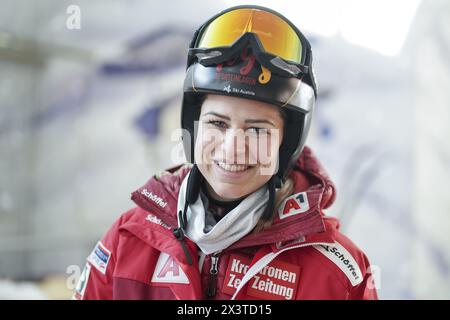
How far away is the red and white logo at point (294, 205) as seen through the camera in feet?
3.82

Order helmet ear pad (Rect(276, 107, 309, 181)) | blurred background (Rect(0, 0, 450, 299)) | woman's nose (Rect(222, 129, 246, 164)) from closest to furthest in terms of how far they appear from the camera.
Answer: woman's nose (Rect(222, 129, 246, 164)) < helmet ear pad (Rect(276, 107, 309, 181)) < blurred background (Rect(0, 0, 450, 299))

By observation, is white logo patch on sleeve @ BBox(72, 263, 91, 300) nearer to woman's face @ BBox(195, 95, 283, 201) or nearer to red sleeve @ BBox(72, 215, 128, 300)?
red sleeve @ BBox(72, 215, 128, 300)

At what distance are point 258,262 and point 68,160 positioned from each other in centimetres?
267

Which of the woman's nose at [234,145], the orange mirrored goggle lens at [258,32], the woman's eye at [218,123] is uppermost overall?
the orange mirrored goggle lens at [258,32]

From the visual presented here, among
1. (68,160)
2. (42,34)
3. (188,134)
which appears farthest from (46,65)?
(188,134)

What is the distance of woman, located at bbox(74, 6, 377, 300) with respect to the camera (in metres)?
1.12

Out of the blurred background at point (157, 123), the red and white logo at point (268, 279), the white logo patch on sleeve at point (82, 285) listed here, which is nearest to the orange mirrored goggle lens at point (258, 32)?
the red and white logo at point (268, 279)

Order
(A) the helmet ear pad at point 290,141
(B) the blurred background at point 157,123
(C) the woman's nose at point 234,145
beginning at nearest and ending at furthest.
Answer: (C) the woman's nose at point 234,145, (A) the helmet ear pad at point 290,141, (B) the blurred background at point 157,123

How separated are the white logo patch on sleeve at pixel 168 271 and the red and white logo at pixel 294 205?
0.97 ft

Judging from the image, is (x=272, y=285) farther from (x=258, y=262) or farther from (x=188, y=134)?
(x=188, y=134)

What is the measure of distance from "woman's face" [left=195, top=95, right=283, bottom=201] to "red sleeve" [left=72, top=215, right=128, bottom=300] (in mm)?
327

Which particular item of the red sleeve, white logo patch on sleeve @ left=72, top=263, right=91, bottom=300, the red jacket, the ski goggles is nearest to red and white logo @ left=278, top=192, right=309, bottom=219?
the red jacket

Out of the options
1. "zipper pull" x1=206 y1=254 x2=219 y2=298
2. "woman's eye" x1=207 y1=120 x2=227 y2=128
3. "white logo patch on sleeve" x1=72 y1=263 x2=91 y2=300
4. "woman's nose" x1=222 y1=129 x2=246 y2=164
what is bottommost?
"white logo patch on sleeve" x1=72 y1=263 x2=91 y2=300

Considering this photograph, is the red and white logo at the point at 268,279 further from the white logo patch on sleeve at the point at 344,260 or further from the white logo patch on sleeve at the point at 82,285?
the white logo patch on sleeve at the point at 82,285
